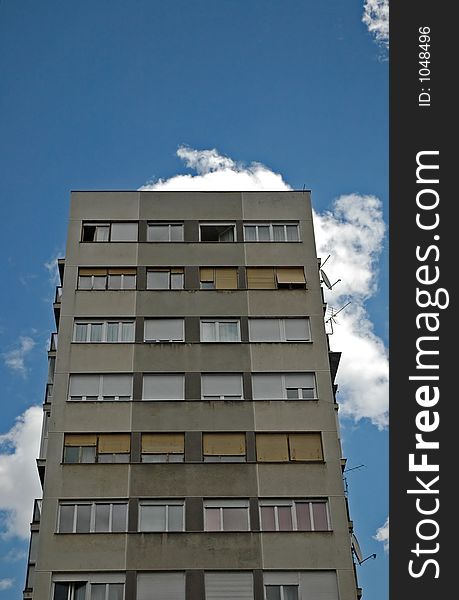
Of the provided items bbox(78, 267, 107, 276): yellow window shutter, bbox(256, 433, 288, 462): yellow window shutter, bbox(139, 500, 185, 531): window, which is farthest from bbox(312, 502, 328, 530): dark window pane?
bbox(78, 267, 107, 276): yellow window shutter

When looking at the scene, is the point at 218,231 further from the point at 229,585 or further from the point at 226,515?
the point at 229,585

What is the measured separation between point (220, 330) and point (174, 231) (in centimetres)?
609

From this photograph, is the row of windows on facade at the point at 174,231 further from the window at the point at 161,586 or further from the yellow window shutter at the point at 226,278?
the window at the point at 161,586

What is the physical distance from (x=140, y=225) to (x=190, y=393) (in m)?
9.56

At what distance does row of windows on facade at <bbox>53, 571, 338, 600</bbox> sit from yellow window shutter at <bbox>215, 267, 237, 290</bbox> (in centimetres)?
1329

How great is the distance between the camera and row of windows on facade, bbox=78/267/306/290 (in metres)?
40.1

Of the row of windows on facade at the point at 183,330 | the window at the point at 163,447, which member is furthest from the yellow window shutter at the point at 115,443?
the row of windows on facade at the point at 183,330

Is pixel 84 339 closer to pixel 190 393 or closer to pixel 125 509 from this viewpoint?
pixel 190 393

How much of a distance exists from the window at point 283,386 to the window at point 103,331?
602 cm

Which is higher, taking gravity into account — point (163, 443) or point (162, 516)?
point (163, 443)

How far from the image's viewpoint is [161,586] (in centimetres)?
3194

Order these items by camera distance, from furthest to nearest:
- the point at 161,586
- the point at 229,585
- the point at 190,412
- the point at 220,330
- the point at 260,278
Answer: the point at 260,278 < the point at 220,330 < the point at 190,412 < the point at 229,585 < the point at 161,586

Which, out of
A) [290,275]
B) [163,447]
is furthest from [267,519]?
[290,275]

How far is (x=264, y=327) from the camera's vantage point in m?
38.8
